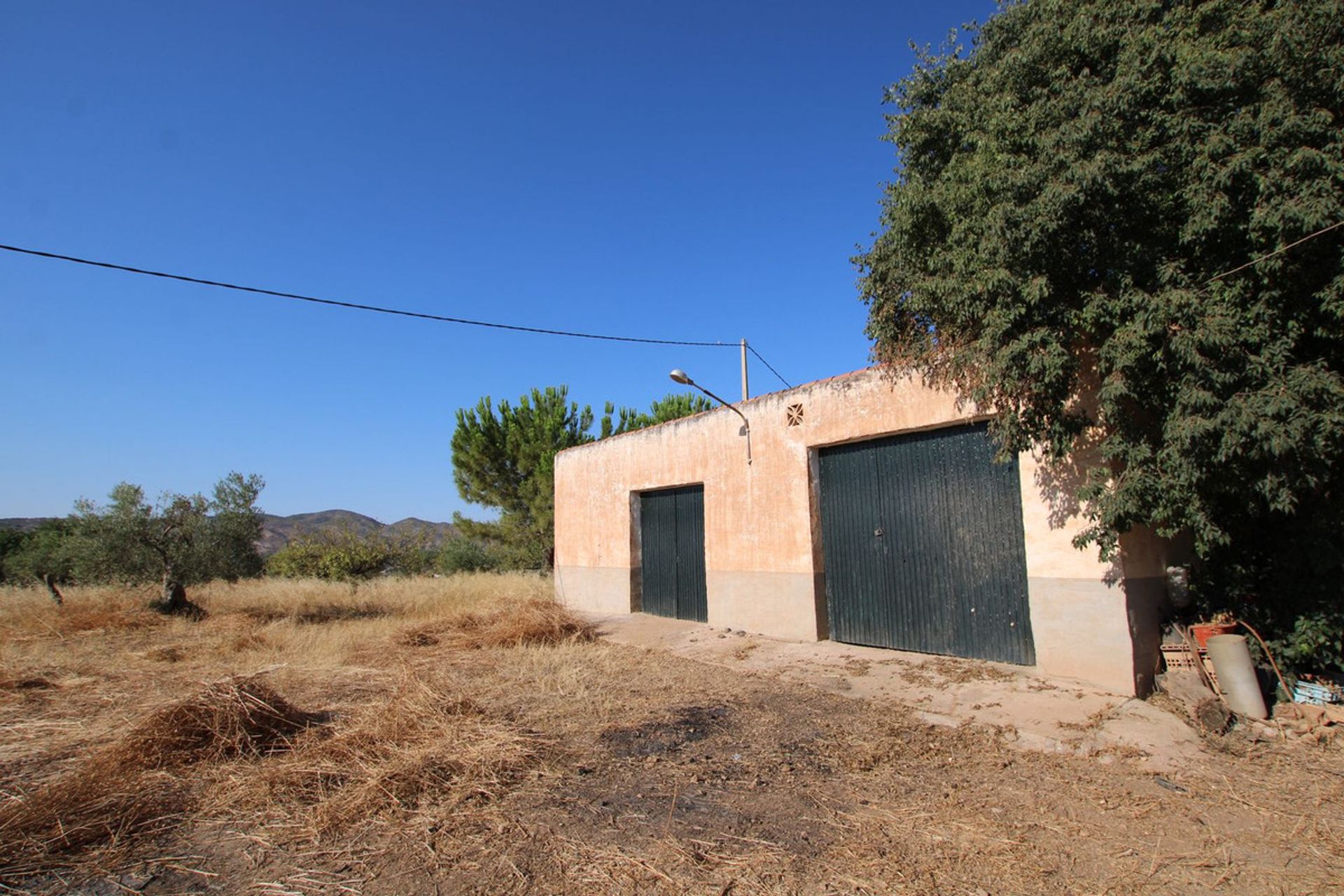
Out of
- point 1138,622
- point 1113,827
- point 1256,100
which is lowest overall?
point 1113,827

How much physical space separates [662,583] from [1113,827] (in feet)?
30.7

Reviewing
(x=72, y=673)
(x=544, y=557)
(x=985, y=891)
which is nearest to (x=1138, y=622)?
(x=985, y=891)

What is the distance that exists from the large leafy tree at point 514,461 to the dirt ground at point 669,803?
14.4 metres

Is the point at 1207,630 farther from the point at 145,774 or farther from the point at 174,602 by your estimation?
the point at 174,602

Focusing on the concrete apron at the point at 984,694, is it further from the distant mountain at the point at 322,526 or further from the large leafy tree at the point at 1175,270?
the distant mountain at the point at 322,526

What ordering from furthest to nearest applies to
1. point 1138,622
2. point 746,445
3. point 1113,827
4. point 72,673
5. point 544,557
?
1. point 544,557
2. point 746,445
3. point 72,673
4. point 1138,622
5. point 1113,827

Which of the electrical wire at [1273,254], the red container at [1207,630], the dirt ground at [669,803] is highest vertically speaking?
the electrical wire at [1273,254]

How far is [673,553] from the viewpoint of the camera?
493 inches

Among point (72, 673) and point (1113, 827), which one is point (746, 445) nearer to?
point (1113, 827)

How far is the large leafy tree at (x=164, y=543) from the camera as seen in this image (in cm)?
1345

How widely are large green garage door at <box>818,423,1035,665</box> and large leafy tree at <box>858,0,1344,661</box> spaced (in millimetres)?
1221

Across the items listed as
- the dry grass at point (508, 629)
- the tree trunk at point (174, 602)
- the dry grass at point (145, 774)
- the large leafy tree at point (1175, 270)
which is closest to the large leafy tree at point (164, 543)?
the tree trunk at point (174, 602)

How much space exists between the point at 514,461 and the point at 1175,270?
19.3 meters

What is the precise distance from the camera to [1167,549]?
6598mm
